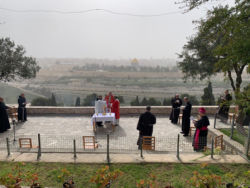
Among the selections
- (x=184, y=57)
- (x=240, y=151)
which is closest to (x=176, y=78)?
(x=184, y=57)

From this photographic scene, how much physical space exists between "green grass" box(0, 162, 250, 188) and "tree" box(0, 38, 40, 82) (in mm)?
8700

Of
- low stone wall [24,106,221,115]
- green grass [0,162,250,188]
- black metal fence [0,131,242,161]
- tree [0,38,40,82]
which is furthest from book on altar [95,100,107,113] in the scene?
tree [0,38,40,82]

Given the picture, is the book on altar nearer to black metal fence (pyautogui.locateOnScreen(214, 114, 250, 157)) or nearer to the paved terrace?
the paved terrace

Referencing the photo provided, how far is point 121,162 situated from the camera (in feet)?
17.4

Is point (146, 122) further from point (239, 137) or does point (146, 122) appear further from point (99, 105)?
point (99, 105)

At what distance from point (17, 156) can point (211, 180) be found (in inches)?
194

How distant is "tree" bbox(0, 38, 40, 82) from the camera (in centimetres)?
1231

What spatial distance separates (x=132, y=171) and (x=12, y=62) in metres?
11.1

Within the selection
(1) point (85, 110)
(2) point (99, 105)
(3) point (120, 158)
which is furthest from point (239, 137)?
(1) point (85, 110)

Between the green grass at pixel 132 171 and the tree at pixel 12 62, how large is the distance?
8.70 m

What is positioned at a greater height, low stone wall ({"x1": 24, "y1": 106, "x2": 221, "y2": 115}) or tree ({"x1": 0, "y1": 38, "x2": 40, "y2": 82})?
tree ({"x1": 0, "y1": 38, "x2": 40, "y2": 82})

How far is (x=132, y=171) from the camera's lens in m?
4.83

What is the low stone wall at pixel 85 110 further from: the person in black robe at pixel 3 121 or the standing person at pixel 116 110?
the person in black robe at pixel 3 121

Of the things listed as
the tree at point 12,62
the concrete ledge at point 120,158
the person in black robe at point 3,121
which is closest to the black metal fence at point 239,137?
the concrete ledge at point 120,158
